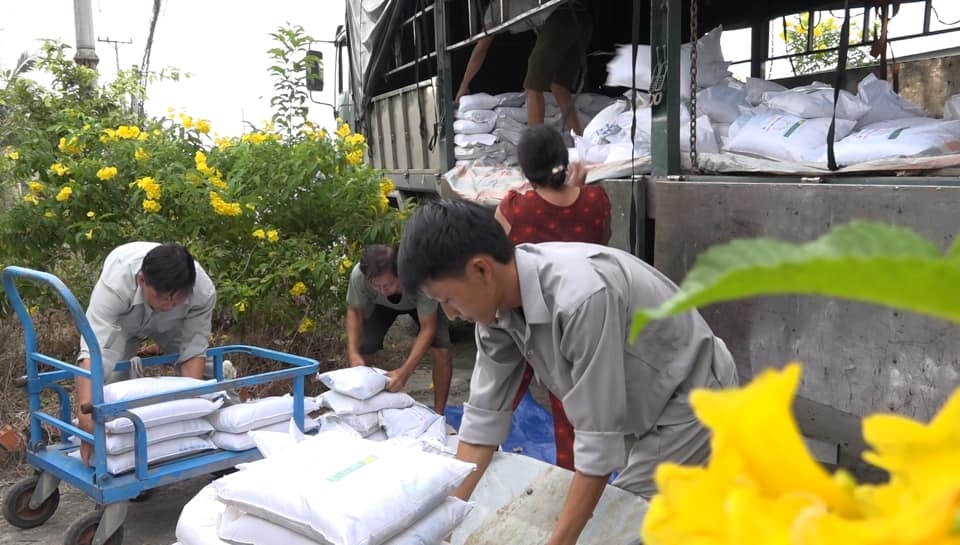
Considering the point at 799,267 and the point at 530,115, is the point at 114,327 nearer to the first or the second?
the point at 530,115

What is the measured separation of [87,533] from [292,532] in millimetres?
1500

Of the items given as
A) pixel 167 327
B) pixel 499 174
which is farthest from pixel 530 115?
pixel 167 327

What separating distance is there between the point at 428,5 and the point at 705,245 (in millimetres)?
3312

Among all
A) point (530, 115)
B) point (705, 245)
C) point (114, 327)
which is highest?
point (530, 115)

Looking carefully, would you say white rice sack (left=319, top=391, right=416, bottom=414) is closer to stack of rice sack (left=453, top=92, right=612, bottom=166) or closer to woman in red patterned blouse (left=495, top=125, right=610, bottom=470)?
woman in red patterned blouse (left=495, top=125, right=610, bottom=470)

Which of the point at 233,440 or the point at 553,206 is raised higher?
the point at 553,206

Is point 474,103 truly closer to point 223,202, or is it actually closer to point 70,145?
point 223,202

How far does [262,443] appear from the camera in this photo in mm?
2129

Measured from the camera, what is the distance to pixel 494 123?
203 inches

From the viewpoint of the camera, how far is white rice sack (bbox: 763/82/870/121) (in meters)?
3.06

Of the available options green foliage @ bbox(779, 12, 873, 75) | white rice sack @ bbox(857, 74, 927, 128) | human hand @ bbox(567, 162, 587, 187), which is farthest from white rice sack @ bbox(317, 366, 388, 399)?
green foliage @ bbox(779, 12, 873, 75)

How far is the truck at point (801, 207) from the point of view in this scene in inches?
91.7

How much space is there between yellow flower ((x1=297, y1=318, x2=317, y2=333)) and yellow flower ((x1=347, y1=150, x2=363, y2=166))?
3.24ft

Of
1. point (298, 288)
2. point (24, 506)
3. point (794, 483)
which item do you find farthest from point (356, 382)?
point (794, 483)
